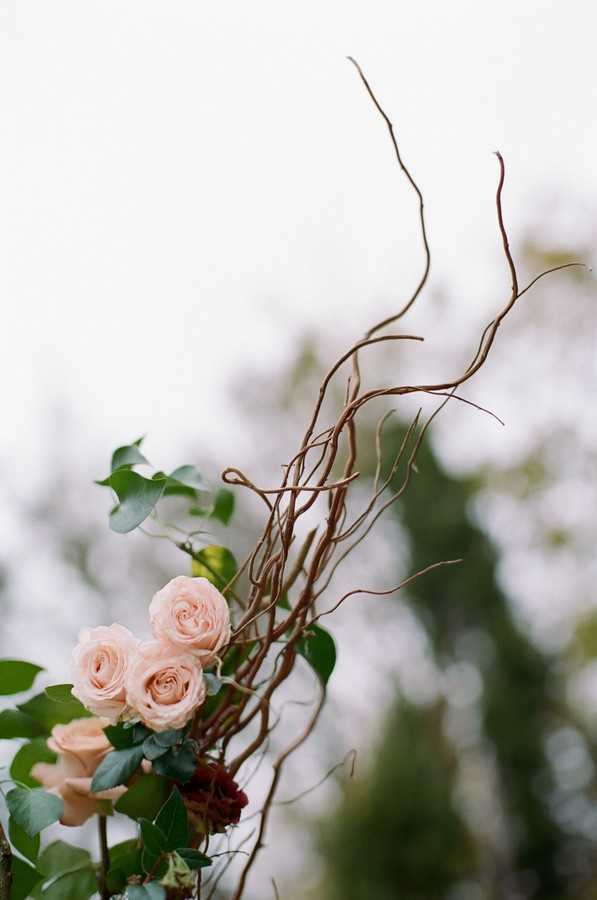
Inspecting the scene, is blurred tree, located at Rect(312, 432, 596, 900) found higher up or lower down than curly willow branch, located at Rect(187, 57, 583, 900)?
higher up

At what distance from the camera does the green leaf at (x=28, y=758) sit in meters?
0.59

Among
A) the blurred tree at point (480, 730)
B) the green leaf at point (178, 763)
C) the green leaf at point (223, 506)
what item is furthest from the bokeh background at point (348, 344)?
the green leaf at point (178, 763)

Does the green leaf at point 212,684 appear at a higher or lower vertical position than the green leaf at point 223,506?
lower

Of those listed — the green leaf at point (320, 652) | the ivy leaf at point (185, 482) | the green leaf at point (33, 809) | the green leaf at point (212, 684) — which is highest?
the ivy leaf at point (185, 482)

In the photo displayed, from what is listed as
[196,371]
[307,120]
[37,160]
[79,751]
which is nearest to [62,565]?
[196,371]

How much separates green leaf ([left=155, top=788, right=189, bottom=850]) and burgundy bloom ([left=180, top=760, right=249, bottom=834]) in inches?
1.3

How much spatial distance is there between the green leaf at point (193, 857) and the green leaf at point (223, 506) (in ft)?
0.79

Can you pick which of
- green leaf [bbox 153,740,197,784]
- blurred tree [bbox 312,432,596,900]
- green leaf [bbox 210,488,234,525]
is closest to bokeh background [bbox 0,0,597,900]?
blurred tree [bbox 312,432,596,900]

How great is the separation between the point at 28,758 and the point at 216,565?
7.4 inches

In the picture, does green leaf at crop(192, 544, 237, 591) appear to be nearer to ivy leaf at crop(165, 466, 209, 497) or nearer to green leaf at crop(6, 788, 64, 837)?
ivy leaf at crop(165, 466, 209, 497)

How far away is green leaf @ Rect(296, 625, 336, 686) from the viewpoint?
57 cm

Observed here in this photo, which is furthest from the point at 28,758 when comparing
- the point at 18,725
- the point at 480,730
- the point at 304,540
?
the point at 480,730

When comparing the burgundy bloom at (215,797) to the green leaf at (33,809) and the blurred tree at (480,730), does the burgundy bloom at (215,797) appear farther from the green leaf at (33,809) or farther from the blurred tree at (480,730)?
the blurred tree at (480,730)

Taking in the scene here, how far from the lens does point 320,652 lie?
0.57 meters
